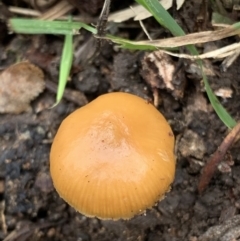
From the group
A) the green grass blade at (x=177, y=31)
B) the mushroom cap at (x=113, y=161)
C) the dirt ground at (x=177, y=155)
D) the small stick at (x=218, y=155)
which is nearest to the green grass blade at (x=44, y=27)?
the dirt ground at (x=177, y=155)

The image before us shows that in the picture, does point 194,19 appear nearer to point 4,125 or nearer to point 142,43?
point 142,43

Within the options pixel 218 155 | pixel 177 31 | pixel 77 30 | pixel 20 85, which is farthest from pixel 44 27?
pixel 218 155

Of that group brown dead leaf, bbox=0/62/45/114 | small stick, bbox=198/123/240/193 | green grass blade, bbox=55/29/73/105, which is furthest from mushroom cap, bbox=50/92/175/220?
brown dead leaf, bbox=0/62/45/114

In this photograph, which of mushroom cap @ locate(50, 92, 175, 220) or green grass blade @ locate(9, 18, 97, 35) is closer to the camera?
mushroom cap @ locate(50, 92, 175, 220)

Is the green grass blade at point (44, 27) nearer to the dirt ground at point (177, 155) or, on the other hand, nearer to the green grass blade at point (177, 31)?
the dirt ground at point (177, 155)

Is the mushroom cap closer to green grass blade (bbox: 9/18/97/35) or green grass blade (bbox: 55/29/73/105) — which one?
green grass blade (bbox: 55/29/73/105)

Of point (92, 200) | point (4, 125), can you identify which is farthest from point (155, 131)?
point (4, 125)
